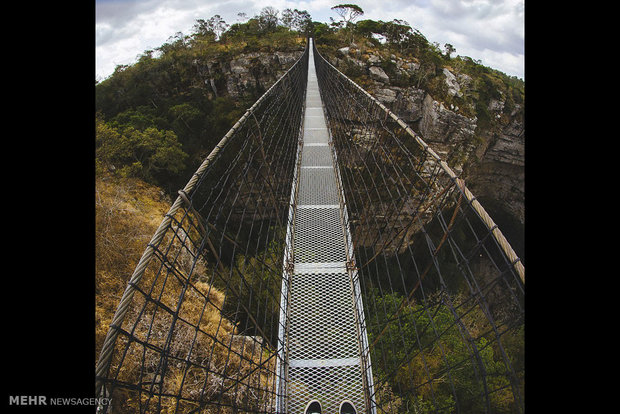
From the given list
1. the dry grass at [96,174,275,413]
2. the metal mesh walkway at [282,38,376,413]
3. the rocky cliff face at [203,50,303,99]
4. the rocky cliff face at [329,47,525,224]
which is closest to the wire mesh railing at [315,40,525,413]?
the metal mesh walkway at [282,38,376,413]

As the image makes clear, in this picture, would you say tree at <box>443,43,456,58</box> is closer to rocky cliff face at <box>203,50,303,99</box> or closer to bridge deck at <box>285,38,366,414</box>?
rocky cliff face at <box>203,50,303,99</box>

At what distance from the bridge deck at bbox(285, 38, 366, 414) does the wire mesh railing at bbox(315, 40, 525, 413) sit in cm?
12

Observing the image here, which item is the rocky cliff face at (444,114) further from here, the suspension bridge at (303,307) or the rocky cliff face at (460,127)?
the suspension bridge at (303,307)

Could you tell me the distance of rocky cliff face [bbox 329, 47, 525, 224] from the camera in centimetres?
984

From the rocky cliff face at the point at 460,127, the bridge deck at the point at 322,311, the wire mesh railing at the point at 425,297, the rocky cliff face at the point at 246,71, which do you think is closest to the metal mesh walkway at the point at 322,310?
the bridge deck at the point at 322,311

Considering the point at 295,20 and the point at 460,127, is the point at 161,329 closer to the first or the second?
the point at 460,127

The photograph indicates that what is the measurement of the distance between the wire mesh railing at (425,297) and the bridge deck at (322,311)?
0.12 metres

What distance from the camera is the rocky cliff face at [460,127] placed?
9836 millimetres

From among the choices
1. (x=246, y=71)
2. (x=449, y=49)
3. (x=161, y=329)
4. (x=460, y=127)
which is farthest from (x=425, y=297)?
(x=449, y=49)

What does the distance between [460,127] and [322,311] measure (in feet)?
31.8
